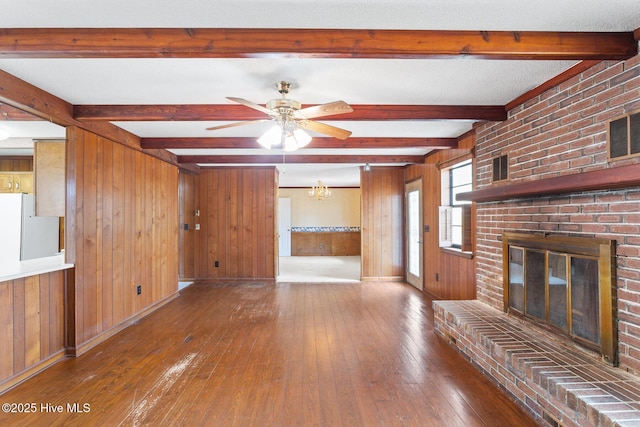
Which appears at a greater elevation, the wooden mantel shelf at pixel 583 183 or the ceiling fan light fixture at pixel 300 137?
the ceiling fan light fixture at pixel 300 137

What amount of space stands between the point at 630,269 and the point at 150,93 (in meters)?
3.70

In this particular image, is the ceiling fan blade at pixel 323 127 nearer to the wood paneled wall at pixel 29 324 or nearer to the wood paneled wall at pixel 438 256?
the wood paneled wall at pixel 438 256

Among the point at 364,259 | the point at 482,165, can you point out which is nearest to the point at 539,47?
the point at 482,165

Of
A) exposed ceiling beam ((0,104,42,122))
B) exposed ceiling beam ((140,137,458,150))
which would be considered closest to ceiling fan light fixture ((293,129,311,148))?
exposed ceiling beam ((140,137,458,150))

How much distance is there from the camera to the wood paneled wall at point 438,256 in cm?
417

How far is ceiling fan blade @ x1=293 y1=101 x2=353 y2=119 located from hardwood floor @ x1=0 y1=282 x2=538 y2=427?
6.73 feet

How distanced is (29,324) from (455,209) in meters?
4.94

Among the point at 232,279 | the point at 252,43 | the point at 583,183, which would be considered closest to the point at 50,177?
the point at 252,43

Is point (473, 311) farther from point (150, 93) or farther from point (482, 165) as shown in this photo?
point (150, 93)

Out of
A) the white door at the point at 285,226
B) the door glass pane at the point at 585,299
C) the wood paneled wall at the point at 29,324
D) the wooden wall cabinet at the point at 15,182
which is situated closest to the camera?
the door glass pane at the point at 585,299

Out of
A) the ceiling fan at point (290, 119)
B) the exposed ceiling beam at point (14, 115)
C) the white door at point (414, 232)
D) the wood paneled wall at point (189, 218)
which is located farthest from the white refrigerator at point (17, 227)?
the white door at point (414, 232)

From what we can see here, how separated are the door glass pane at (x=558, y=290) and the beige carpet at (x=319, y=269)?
13.6ft

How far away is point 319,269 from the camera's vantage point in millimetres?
7910

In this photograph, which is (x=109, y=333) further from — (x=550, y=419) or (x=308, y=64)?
(x=550, y=419)
